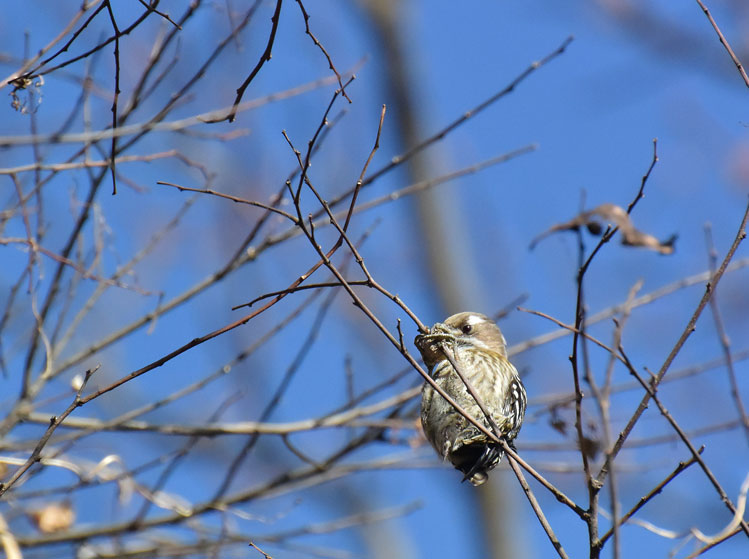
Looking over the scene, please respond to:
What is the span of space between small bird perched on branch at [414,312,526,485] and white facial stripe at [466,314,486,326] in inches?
9.5

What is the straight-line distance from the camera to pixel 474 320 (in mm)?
4922

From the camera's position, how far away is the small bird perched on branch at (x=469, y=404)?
371 cm

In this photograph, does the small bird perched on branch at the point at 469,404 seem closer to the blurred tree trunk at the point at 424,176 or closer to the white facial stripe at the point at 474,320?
the white facial stripe at the point at 474,320

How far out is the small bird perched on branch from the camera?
3715 millimetres

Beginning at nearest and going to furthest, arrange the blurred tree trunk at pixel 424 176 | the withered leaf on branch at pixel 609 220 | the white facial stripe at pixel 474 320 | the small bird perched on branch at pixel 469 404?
the withered leaf on branch at pixel 609 220
the small bird perched on branch at pixel 469 404
the white facial stripe at pixel 474 320
the blurred tree trunk at pixel 424 176

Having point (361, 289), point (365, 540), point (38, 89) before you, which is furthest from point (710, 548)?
point (365, 540)

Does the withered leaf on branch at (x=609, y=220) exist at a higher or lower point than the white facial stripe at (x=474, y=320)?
lower

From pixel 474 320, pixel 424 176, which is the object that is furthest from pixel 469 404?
pixel 424 176

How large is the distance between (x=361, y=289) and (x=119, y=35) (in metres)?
8.11

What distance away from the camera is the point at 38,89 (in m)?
3.40

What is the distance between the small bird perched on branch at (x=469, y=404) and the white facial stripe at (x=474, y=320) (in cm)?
24

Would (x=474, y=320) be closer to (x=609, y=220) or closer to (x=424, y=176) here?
(x=609, y=220)

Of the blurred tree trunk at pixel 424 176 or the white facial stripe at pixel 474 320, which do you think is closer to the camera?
the white facial stripe at pixel 474 320

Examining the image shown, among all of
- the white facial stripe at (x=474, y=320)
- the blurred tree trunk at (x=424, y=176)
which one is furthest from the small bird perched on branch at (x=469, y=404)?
the blurred tree trunk at (x=424, y=176)
